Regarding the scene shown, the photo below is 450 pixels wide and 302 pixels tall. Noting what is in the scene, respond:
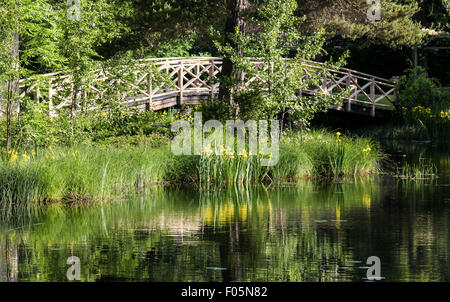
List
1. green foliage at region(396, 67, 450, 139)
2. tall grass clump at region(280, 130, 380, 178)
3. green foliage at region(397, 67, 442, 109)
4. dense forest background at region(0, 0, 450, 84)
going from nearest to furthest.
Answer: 1. tall grass clump at region(280, 130, 380, 178)
2. dense forest background at region(0, 0, 450, 84)
3. green foliage at region(396, 67, 450, 139)
4. green foliage at region(397, 67, 442, 109)

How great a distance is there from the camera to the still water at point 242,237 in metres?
7.79

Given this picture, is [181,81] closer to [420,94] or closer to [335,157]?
[420,94]

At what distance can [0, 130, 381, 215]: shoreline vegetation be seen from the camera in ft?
40.2

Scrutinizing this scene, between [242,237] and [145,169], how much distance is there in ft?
16.9

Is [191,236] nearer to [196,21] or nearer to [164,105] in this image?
[196,21]

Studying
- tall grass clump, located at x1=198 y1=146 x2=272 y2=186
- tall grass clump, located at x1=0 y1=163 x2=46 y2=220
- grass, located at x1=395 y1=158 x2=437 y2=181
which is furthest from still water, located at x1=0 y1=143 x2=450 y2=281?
grass, located at x1=395 y1=158 x2=437 y2=181

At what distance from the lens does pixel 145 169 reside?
14531 millimetres

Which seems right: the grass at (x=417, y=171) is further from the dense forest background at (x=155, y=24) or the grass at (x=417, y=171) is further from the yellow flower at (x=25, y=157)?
the yellow flower at (x=25, y=157)

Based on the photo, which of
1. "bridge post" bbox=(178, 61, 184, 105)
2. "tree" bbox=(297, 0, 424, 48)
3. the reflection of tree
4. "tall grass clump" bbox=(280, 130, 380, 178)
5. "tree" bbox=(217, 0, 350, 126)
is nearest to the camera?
the reflection of tree

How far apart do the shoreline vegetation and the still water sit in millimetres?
457

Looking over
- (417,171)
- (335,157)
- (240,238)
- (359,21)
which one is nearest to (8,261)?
(240,238)

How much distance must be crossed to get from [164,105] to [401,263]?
54.5ft

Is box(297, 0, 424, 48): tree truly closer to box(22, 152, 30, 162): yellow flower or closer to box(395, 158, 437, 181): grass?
box(395, 158, 437, 181): grass
